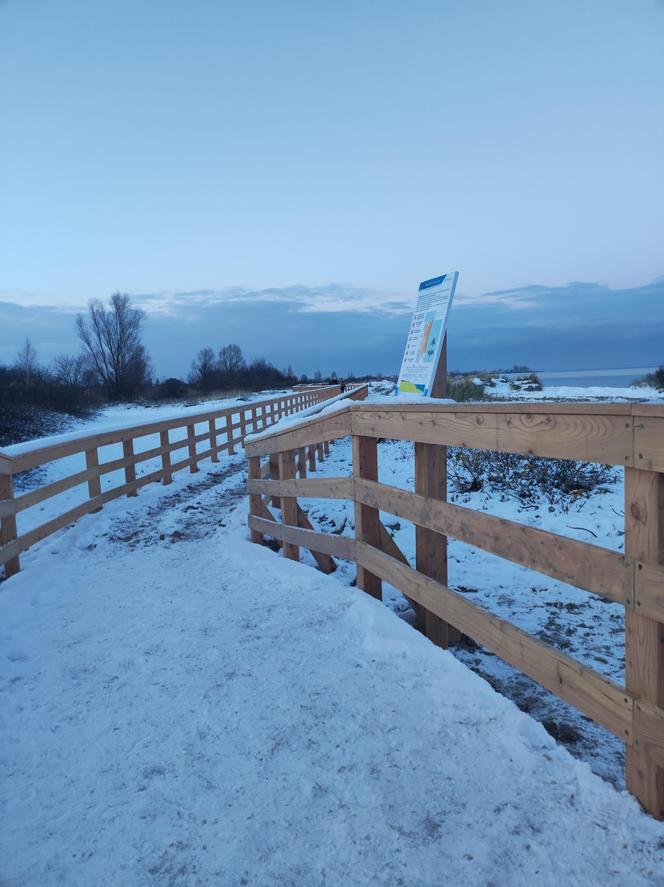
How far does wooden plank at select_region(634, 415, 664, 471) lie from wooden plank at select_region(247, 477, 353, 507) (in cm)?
246

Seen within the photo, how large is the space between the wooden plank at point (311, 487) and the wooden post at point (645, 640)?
7.82ft

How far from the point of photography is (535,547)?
→ 2.40 metres

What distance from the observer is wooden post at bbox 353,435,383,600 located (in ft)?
13.2

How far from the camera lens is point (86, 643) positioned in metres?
3.75

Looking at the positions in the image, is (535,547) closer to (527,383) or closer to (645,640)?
(645,640)

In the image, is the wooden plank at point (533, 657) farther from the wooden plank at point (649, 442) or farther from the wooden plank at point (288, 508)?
the wooden plank at point (288, 508)

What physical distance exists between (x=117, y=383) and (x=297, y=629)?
157 ft

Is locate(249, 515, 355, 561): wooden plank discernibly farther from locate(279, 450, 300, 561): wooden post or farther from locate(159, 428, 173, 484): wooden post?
locate(159, 428, 173, 484): wooden post

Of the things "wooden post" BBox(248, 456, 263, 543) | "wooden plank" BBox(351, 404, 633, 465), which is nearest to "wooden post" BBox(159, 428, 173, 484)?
"wooden post" BBox(248, 456, 263, 543)

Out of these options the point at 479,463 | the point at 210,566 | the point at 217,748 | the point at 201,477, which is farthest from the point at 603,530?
the point at 201,477

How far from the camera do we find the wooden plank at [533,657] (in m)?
2.11

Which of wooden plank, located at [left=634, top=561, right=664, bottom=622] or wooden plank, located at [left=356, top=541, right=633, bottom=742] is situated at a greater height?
wooden plank, located at [left=634, top=561, right=664, bottom=622]

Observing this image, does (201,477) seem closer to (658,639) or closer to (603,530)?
(603,530)

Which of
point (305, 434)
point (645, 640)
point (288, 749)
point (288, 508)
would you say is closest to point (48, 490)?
point (288, 508)
